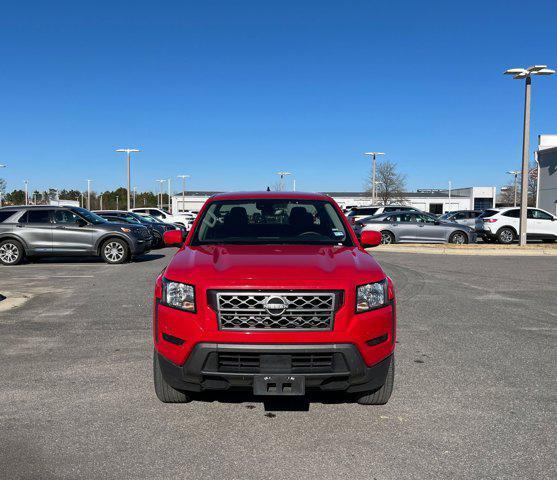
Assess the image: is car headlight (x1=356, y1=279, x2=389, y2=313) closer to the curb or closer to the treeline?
the curb

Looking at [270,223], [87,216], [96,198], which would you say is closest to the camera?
[270,223]

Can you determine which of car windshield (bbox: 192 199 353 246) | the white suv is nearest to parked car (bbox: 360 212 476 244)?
the white suv

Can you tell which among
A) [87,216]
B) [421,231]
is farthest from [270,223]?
[421,231]

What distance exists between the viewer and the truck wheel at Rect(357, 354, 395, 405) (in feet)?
13.8

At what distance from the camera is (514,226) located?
2384cm

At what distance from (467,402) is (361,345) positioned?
127 centimetres

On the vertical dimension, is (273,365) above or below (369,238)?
below

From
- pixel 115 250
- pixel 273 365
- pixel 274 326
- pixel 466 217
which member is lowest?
pixel 115 250

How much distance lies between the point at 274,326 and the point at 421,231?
19.4 m

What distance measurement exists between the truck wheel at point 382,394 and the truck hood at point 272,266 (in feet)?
2.45

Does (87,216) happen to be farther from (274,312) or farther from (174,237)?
(274,312)

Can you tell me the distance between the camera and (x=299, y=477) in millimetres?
3232

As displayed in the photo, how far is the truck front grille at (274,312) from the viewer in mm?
3727

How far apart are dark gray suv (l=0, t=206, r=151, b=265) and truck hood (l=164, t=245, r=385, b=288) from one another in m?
11.7
